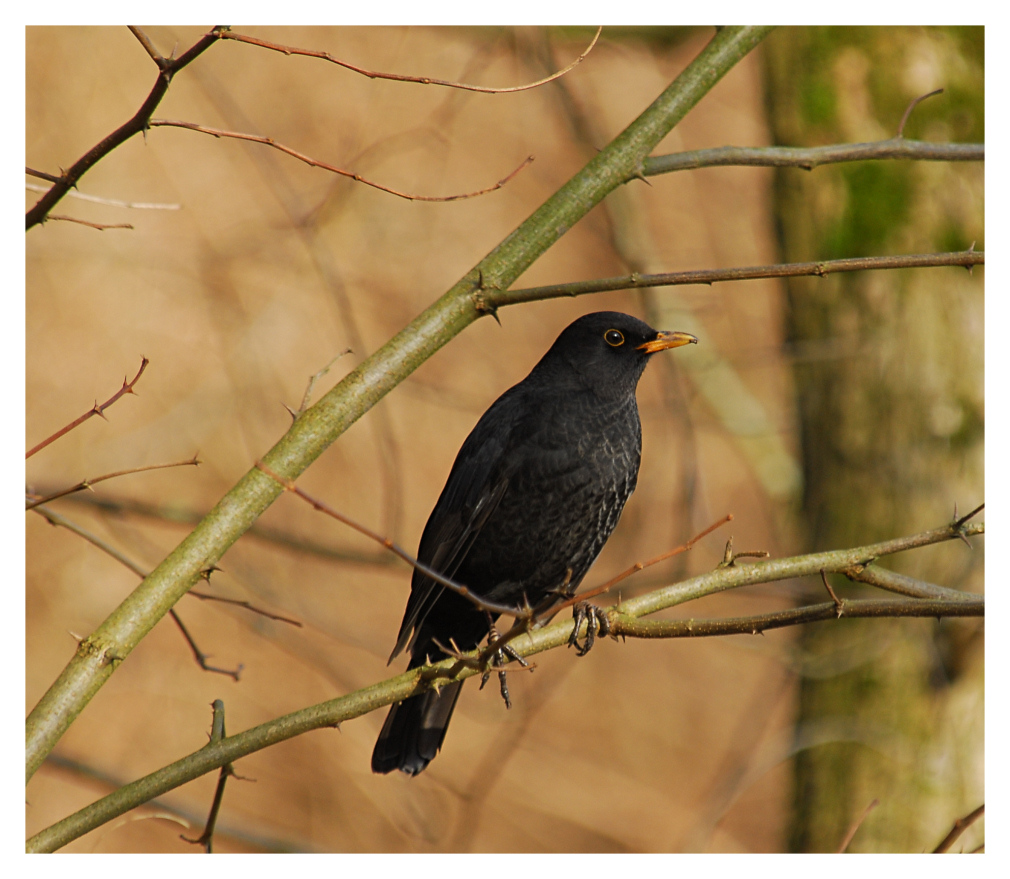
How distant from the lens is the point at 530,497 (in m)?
2.85

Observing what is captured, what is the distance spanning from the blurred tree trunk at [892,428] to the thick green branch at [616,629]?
8.36 feet

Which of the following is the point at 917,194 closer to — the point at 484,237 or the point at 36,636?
the point at 484,237

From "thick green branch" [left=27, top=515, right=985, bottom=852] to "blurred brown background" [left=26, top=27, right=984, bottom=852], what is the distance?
173 cm

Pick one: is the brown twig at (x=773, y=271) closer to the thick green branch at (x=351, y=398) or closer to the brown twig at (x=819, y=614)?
the thick green branch at (x=351, y=398)

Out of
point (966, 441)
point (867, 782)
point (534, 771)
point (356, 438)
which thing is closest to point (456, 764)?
point (534, 771)

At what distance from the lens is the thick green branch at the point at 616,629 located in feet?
6.10

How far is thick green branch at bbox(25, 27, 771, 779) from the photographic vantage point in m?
1.91

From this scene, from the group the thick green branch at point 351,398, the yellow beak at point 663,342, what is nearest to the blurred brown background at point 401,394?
the yellow beak at point 663,342

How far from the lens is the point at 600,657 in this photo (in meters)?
8.08

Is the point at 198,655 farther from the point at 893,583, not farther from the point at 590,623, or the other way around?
the point at 893,583

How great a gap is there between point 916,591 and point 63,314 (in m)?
6.02

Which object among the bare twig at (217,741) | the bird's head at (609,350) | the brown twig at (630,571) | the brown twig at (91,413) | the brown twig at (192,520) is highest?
the bird's head at (609,350)

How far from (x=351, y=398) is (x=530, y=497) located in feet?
2.80

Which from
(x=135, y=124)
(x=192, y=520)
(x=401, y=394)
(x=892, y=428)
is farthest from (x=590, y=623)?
(x=401, y=394)
